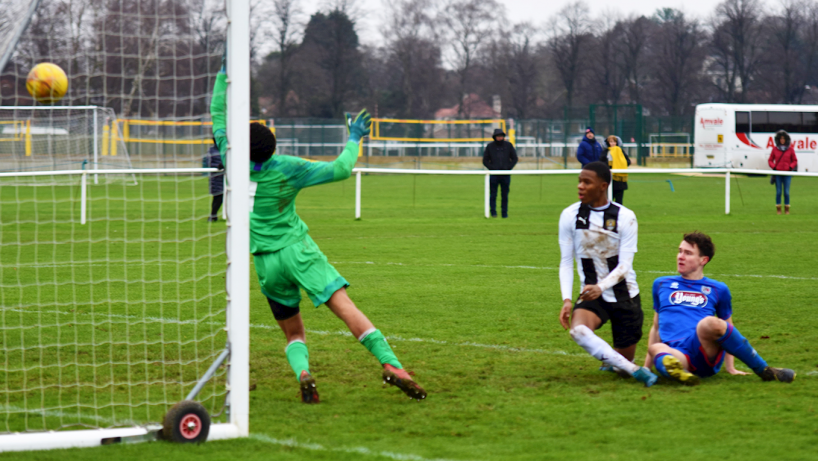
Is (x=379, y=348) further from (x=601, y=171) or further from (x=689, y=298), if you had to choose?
(x=689, y=298)

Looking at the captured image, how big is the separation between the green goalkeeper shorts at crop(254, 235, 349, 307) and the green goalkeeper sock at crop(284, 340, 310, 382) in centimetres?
34

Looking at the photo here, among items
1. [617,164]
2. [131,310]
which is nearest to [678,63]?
[617,164]

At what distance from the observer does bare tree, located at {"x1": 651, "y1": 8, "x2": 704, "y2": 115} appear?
63719mm

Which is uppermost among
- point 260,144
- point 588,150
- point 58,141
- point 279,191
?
point 58,141

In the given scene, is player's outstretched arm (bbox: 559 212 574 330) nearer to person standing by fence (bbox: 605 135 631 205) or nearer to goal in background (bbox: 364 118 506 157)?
person standing by fence (bbox: 605 135 631 205)

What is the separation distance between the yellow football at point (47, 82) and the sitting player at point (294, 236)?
51.5 inches

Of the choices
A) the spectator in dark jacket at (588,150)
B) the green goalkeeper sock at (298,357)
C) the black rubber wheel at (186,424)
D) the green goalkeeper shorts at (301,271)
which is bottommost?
the black rubber wheel at (186,424)

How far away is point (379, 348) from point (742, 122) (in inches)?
1518

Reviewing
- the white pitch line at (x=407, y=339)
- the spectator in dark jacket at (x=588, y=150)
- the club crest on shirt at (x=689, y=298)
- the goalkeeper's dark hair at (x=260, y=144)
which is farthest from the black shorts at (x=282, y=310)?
the spectator in dark jacket at (x=588, y=150)

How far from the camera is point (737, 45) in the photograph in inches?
2474

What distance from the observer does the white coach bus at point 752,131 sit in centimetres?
3831

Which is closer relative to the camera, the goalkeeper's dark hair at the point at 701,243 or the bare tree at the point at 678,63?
the goalkeeper's dark hair at the point at 701,243

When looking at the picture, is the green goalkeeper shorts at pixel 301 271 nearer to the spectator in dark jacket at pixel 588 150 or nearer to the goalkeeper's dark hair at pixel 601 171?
the goalkeeper's dark hair at pixel 601 171

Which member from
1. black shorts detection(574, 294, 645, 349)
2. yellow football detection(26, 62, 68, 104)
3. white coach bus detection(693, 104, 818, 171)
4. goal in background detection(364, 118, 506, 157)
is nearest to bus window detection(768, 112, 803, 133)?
white coach bus detection(693, 104, 818, 171)
